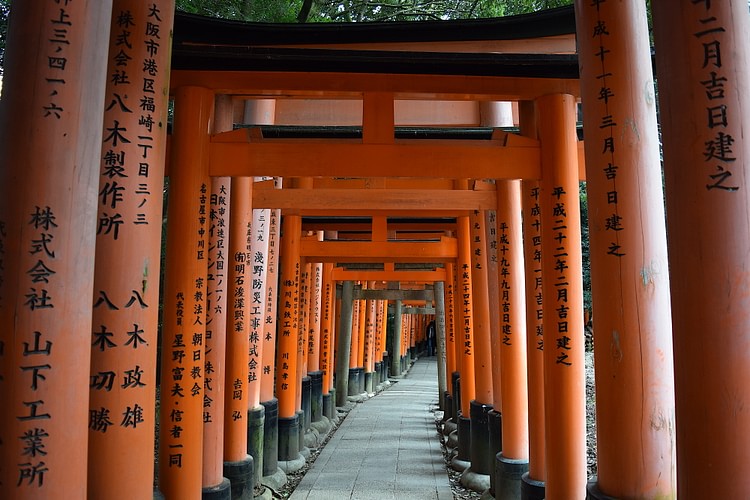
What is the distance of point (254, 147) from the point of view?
4.61 m

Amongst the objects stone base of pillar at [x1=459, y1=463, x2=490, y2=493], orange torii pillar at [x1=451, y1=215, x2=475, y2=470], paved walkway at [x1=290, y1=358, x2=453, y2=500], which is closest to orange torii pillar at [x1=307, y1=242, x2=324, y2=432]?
paved walkway at [x1=290, y1=358, x2=453, y2=500]

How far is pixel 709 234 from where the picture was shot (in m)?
2.19

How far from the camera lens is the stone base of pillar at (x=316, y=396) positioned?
12.4 metres

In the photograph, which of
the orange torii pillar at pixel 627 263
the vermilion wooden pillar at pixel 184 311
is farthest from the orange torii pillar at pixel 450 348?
the orange torii pillar at pixel 627 263

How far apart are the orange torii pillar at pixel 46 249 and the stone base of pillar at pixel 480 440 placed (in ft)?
20.4

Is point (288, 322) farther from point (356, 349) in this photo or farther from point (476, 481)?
point (356, 349)

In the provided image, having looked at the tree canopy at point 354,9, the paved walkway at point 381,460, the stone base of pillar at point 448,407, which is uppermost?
the tree canopy at point 354,9

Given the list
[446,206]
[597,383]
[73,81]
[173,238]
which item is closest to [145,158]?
[73,81]

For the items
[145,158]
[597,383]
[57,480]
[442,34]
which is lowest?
[57,480]

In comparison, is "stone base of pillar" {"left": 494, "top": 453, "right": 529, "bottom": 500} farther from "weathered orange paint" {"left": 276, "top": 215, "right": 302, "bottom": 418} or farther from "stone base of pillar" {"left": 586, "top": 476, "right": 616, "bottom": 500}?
"weathered orange paint" {"left": 276, "top": 215, "right": 302, "bottom": 418}

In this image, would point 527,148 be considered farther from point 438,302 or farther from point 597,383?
point 438,302

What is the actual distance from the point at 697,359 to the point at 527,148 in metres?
2.78

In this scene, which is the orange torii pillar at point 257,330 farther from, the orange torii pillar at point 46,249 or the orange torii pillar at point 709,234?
the orange torii pillar at point 709,234

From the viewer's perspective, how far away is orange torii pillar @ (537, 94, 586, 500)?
4363 millimetres
